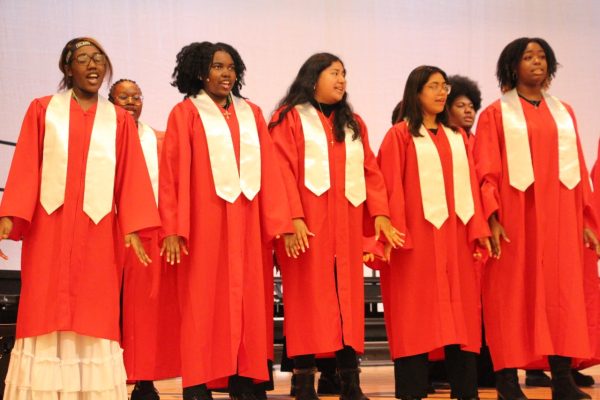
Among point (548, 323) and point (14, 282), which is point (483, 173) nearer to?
point (548, 323)

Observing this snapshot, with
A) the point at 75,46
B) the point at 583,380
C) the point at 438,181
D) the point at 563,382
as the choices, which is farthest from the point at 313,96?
the point at 583,380

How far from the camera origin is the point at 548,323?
534cm

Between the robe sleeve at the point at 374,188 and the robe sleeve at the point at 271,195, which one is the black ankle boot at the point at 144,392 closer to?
the robe sleeve at the point at 271,195

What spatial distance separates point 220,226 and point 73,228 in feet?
2.57

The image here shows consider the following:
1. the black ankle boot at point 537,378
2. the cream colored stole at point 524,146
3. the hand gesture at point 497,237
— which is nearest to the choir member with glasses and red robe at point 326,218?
the hand gesture at point 497,237

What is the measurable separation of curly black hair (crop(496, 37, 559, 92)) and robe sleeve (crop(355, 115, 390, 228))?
921 mm

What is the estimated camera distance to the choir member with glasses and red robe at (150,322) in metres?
5.49

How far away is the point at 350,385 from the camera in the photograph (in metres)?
5.18

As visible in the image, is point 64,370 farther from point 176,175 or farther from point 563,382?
point 563,382

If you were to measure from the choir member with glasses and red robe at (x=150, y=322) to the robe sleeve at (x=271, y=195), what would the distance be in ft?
2.12

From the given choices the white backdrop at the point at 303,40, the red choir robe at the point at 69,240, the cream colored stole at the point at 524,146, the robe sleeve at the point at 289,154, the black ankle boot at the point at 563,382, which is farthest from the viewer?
the white backdrop at the point at 303,40

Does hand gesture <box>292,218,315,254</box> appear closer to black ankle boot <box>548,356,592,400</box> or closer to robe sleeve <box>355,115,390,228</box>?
robe sleeve <box>355,115,390,228</box>

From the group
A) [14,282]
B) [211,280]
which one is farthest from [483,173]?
[14,282]

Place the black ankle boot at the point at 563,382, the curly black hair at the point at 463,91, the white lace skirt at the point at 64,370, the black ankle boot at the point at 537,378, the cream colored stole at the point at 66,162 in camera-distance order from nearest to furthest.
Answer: the white lace skirt at the point at 64,370
the cream colored stole at the point at 66,162
the black ankle boot at the point at 563,382
the black ankle boot at the point at 537,378
the curly black hair at the point at 463,91
